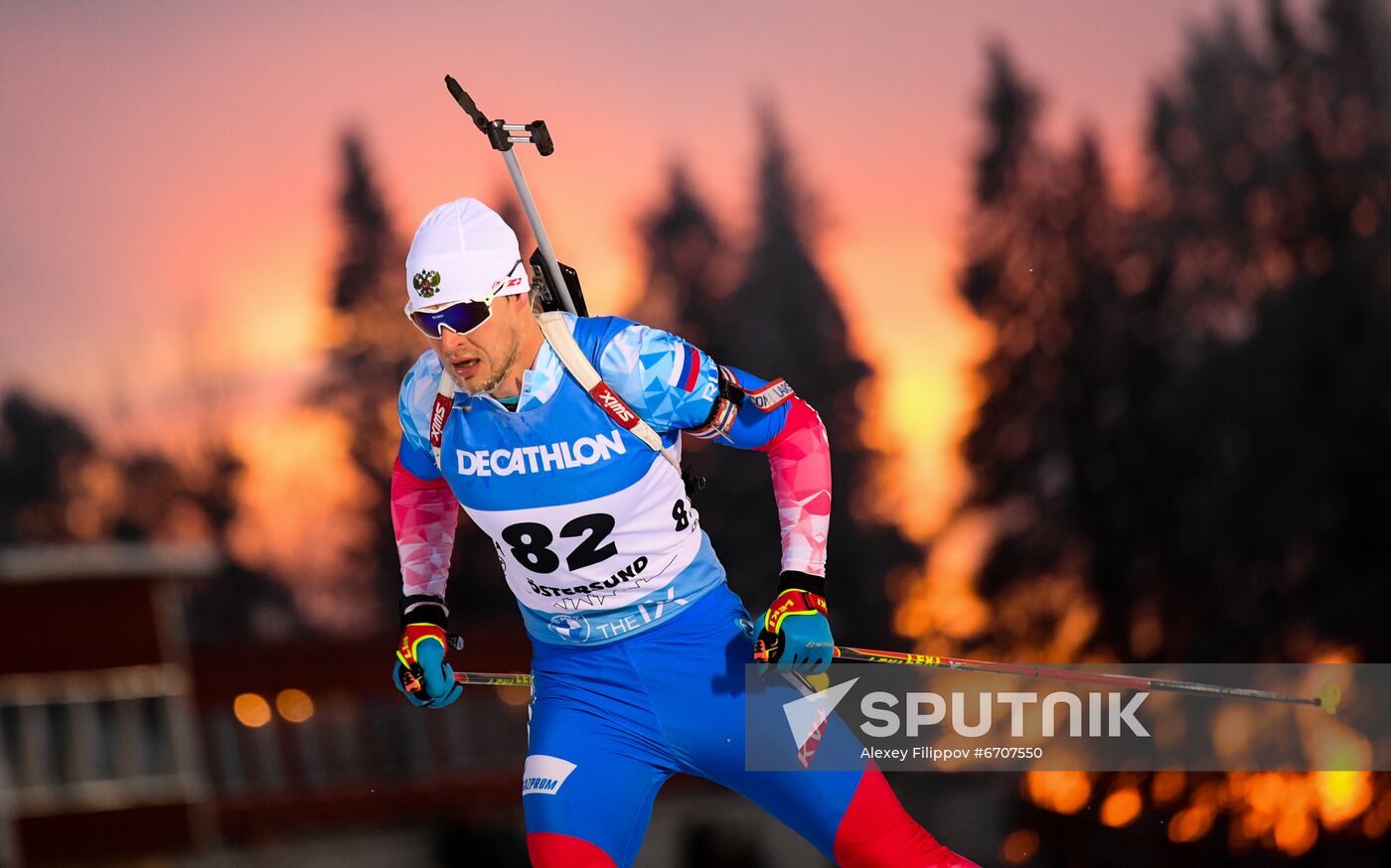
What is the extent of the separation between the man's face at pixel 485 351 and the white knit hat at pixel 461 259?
0.17ft

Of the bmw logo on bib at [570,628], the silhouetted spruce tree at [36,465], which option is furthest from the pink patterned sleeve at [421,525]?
the silhouetted spruce tree at [36,465]

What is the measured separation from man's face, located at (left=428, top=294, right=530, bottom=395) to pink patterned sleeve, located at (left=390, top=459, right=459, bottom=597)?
0.50 m

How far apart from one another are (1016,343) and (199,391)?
753 cm

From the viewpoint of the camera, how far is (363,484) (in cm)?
1562

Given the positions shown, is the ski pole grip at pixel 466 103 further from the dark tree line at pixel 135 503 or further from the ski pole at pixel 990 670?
the dark tree line at pixel 135 503

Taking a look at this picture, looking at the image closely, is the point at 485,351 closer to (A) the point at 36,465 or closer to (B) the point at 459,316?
(B) the point at 459,316

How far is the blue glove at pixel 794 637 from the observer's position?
136 inches

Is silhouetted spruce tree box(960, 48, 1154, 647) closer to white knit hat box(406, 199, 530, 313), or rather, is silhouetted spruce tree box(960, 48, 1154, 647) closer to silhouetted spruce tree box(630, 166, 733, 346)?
silhouetted spruce tree box(630, 166, 733, 346)

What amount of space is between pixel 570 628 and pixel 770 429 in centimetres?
62

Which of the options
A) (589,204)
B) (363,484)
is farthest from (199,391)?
(589,204)

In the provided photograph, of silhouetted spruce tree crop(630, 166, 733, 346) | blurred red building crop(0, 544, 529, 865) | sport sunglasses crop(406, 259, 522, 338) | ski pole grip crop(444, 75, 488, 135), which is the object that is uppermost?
ski pole grip crop(444, 75, 488, 135)

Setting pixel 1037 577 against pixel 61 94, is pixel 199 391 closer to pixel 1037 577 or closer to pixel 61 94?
pixel 61 94

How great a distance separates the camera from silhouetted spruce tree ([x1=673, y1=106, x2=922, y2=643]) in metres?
14.4

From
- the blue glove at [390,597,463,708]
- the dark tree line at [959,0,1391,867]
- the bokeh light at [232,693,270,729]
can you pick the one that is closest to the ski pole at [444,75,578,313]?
the blue glove at [390,597,463,708]
